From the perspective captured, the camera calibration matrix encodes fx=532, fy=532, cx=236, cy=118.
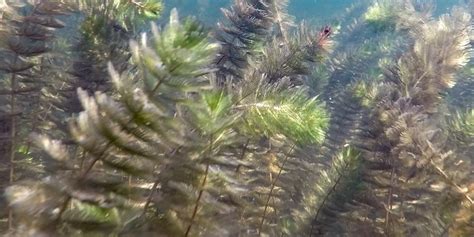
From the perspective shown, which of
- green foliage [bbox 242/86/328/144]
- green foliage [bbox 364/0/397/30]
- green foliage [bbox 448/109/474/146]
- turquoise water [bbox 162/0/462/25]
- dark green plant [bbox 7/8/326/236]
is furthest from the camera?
turquoise water [bbox 162/0/462/25]

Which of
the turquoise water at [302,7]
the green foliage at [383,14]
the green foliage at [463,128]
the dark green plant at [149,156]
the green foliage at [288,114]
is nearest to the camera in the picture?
the dark green plant at [149,156]

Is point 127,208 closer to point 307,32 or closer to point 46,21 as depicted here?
point 46,21

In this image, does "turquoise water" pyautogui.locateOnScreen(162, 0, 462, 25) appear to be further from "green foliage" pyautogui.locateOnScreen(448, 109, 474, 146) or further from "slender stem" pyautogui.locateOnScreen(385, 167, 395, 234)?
"slender stem" pyautogui.locateOnScreen(385, 167, 395, 234)

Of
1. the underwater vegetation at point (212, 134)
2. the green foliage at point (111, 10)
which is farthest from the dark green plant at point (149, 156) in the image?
the green foliage at point (111, 10)

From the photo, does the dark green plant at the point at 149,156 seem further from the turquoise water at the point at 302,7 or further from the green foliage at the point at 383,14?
the turquoise water at the point at 302,7

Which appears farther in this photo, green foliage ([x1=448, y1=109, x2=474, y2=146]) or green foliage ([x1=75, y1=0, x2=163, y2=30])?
green foliage ([x1=448, y1=109, x2=474, y2=146])

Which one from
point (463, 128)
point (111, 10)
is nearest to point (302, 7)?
point (463, 128)

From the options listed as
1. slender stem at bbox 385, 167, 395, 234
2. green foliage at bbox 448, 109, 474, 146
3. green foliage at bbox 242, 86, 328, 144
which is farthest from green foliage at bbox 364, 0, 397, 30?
green foliage at bbox 242, 86, 328, 144

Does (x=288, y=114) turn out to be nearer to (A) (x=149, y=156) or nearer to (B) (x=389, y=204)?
(A) (x=149, y=156)
